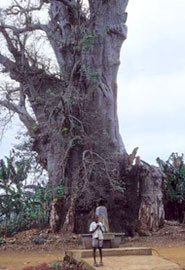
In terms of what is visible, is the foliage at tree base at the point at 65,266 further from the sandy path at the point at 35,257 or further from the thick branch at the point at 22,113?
the thick branch at the point at 22,113

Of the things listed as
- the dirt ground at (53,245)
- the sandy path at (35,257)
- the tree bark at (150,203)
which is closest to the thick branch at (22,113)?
the dirt ground at (53,245)

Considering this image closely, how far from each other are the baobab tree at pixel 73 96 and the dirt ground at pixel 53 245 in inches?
33.6

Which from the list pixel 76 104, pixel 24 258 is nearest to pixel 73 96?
pixel 76 104

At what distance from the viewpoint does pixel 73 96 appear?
14688 millimetres

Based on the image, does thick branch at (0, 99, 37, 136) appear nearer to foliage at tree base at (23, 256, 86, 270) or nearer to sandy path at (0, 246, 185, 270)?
sandy path at (0, 246, 185, 270)

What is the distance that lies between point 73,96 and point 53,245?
4760 millimetres

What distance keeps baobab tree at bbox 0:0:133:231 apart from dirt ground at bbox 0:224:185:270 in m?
0.85

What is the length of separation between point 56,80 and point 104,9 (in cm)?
316

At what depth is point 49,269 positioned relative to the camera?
8750mm

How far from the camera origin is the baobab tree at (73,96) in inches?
565

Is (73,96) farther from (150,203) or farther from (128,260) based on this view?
(128,260)

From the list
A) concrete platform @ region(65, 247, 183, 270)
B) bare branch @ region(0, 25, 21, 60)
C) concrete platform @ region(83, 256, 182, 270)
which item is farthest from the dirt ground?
bare branch @ region(0, 25, 21, 60)

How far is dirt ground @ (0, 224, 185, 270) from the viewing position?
35.6 feet

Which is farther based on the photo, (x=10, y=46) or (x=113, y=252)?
(x=10, y=46)
